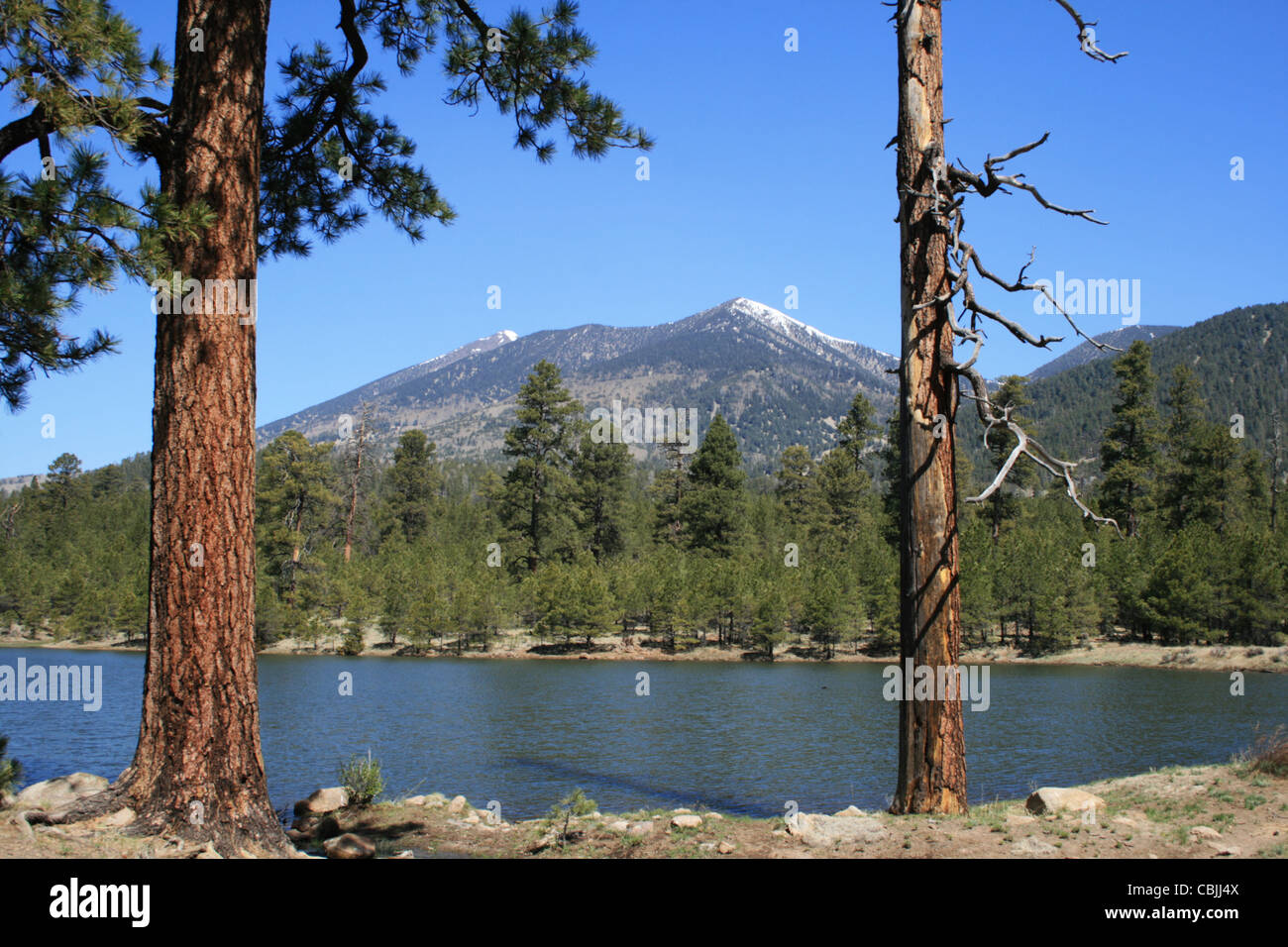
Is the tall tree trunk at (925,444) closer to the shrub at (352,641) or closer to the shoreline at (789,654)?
the shoreline at (789,654)

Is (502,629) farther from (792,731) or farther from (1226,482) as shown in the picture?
(1226,482)

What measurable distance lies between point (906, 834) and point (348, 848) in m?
4.31

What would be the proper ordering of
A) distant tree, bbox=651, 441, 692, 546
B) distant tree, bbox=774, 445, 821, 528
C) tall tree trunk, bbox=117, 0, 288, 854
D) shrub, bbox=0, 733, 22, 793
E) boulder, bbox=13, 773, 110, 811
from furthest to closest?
distant tree, bbox=774, 445, 821, 528 < distant tree, bbox=651, 441, 692, 546 < boulder, bbox=13, 773, 110, 811 < shrub, bbox=0, 733, 22, 793 < tall tree trunk, bbox=117, 0, 288, 854

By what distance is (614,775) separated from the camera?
14570 mm

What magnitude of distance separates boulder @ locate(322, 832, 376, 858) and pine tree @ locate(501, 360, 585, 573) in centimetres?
4122

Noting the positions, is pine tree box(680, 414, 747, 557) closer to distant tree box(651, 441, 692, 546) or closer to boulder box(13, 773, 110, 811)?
distant tree box(651, 441, 692, 546)

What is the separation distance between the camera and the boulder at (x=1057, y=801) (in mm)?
6750

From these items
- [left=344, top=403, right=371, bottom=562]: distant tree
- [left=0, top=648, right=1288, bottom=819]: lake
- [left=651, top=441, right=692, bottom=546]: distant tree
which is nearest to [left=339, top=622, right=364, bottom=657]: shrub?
[left=0, top=648, right=1288, bottom=819]: lake

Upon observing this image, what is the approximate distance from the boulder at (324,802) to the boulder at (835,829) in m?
5.46

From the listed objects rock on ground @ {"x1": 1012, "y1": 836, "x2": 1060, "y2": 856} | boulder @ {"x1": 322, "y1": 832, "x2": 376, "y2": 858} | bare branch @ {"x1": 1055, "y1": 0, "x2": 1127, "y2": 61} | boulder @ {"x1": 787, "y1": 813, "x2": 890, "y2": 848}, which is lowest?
boulder @ {"x1": 322, "y1": 832, "x2": 376, "y2": 858}

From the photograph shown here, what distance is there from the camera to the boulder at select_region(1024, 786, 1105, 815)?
22.1 ft

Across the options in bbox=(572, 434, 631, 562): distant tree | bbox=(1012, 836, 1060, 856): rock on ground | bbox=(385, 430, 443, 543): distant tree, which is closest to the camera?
bbox=(1012, 836, 1060, 856): rock on ground

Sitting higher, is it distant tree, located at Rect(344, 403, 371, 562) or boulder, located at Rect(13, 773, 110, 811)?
distant tree, located at Rect(344, 403, 371, 562)
